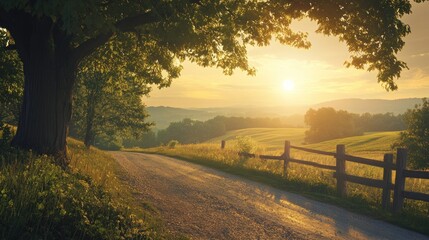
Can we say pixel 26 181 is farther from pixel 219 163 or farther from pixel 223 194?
pixel 219 163

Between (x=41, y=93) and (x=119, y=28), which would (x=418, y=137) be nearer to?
(x=119, y=28)

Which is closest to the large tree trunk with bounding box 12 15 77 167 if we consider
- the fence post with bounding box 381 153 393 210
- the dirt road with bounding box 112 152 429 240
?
the dirt road with bounding box 112 152 429 240

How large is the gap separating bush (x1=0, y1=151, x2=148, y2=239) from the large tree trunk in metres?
4.86

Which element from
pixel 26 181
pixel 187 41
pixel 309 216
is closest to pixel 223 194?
pixel 309 216

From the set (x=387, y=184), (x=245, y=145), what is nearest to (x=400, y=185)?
(x=387, y=184)

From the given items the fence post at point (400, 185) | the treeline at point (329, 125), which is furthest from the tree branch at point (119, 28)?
the treeline at point (329, 125)

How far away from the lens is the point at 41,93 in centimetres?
1266

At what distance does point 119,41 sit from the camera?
16.7m

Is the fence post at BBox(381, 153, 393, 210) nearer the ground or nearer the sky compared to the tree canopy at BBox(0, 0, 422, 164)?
nearer the ground

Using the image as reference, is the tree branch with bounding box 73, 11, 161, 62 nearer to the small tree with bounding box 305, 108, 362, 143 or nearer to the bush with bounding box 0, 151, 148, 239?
the bush with bounding box 0, 151, 148, 239

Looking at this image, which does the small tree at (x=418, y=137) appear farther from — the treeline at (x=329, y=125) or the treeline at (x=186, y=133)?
the treeline at (x=186, y=133)

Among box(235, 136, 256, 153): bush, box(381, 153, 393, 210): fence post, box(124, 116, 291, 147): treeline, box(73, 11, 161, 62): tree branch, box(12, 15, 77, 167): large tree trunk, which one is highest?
box(73, 11, 161, 62): tree branch

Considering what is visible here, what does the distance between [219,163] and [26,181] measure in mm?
16165

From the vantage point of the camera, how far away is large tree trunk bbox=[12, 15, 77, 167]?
12.5 metres
